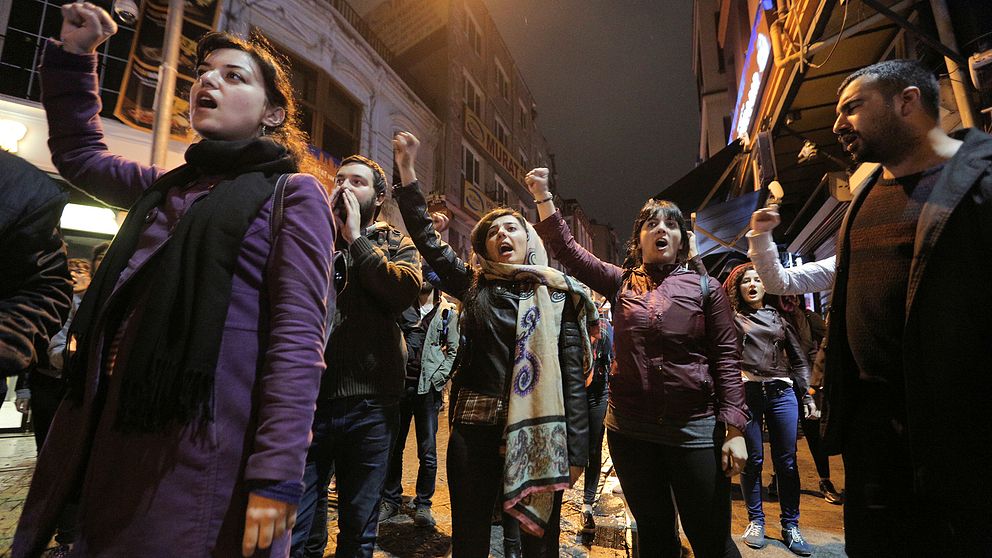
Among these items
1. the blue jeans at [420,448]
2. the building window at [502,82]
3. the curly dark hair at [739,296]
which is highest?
the building window at [502,82]

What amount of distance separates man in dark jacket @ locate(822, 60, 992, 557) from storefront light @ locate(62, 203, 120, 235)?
36.1ft

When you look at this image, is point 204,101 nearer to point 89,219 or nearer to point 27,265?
point 27,265

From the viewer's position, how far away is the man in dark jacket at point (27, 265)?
4.27 ft

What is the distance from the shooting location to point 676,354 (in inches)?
93.3

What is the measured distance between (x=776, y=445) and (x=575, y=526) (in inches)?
77.1

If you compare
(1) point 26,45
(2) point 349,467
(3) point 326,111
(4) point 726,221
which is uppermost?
(3) point 326,111

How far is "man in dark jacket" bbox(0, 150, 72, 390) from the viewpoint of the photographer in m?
1.30

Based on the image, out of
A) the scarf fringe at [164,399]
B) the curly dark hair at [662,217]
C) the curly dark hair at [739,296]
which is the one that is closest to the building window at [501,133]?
the curly dark hair at [739,296]

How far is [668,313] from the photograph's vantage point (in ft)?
7.92

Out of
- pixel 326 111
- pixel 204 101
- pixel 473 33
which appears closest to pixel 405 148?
pixel 204 101

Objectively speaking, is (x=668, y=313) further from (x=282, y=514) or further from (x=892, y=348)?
(x=282, y=514)

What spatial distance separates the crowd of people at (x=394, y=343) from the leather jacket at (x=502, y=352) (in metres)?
0.01

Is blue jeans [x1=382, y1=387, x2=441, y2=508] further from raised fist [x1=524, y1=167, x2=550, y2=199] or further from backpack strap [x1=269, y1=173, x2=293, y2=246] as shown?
backpack strap [x1=269, y1=173, x2=293, y2=246]

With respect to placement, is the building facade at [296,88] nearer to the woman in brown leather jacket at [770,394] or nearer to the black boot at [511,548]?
the black boot at [511,548]
